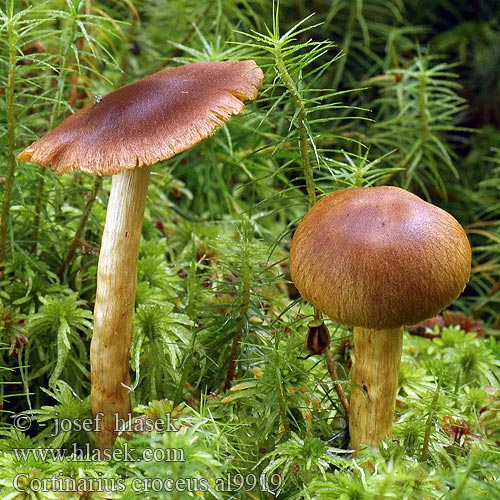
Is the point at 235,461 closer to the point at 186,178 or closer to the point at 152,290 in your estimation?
the point at 152,290

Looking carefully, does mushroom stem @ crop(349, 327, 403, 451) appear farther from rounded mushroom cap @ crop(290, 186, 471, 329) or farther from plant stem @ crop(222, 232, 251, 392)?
plant stem @ crop(222, 232, 251, 392)

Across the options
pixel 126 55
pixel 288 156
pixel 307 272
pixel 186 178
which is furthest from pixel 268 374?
pixel 126 55

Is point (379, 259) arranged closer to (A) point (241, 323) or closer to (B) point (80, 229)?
(A) point (241, 323)

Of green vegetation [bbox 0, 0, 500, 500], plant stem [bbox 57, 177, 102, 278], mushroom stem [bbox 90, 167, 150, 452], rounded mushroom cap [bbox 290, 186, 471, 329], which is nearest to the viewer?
rounded mushroom cap [bbox 290, 186, 471, 329]

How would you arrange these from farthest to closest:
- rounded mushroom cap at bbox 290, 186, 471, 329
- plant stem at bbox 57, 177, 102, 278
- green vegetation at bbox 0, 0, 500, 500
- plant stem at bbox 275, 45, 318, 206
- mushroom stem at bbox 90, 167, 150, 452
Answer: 1. plant stem at bbox 57, 177, 102, 278
2. mushroom stem at bbox 90, 167, 150, 452
3. plant stem at bbox 275, 45, 318, 206
4. green vegetation at bbox 0, 0, 500, 500
5. rounded mushroom cap at bbox 290, 186, 471, 329

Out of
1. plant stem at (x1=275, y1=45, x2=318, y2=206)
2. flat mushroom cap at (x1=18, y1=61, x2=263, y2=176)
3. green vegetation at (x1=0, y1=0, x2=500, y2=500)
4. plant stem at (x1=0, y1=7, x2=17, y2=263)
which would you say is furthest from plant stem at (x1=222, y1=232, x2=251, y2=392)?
plant stem at (x1=0, y1=7, x2=17, y2=263)

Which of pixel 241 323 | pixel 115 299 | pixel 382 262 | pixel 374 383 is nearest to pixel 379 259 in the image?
pixel 382 262

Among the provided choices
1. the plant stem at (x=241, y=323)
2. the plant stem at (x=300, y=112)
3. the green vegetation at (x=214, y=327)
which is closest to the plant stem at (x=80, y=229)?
the green vegetation at (x=214, y=327)
